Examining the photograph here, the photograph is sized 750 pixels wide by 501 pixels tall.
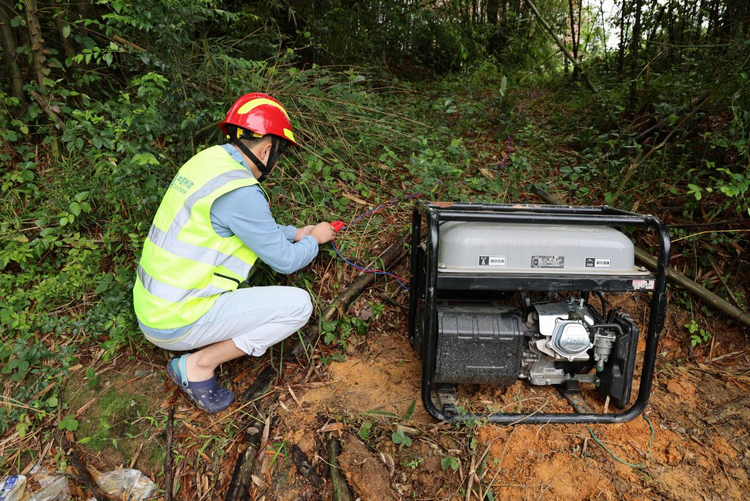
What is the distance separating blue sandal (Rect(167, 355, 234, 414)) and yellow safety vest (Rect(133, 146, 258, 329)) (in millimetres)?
353

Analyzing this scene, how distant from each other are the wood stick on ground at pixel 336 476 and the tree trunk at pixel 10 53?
406 cm

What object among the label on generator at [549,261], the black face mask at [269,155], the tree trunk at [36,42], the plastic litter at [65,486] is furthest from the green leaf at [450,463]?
the tree trunk at [36,42]

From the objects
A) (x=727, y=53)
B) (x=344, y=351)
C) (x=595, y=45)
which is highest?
(x=595, y=45)

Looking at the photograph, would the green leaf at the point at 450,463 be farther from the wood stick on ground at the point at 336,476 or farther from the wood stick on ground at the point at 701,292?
the wood stick on ground at the point at 701,292

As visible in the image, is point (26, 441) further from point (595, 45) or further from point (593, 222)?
point (595, 45)

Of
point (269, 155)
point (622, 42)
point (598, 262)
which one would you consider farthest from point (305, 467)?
point (622, 42)

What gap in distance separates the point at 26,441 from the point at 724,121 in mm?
5825

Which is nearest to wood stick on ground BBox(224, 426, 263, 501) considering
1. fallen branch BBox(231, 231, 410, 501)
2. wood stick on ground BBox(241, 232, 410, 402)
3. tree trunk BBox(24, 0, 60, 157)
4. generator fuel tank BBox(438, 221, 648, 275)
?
fallen branch BBox(231, 231, 410, 501)

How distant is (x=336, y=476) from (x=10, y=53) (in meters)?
4.47

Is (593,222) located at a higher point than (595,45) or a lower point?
lower

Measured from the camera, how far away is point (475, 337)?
2352 mm

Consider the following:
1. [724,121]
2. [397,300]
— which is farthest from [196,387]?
[724,121]

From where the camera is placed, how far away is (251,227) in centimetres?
236

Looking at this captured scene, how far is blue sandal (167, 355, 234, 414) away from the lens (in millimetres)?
2580
